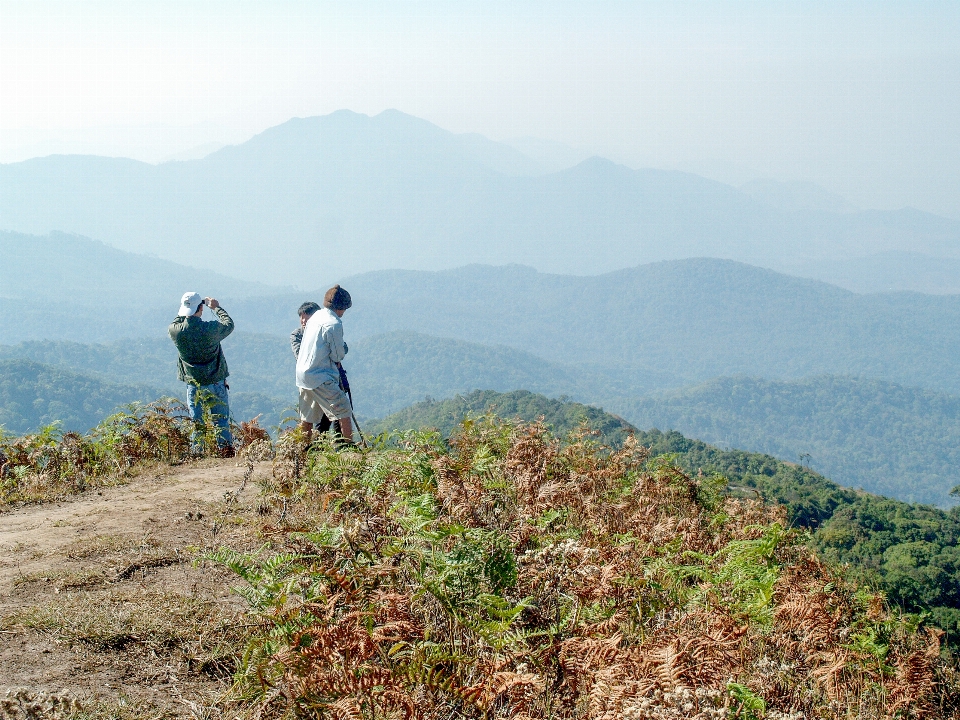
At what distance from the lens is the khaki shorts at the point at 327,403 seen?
24.7ft

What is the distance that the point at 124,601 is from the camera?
4188mm

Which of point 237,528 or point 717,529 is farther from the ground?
point 237,528

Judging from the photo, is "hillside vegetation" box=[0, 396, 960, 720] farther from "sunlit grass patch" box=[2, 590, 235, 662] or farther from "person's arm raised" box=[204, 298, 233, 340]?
"person's arm raised" box=[204, 298, 233, 340]

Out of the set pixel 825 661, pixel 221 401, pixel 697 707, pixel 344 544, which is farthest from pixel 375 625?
pixel 221 401

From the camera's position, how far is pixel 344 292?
A: 7.43m

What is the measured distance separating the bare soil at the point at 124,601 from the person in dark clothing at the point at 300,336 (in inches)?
50.5

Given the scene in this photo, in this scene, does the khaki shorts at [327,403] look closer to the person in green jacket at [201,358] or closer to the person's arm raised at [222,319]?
the person in green jacket at [201,358]

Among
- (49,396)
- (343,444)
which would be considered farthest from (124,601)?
(49,396)

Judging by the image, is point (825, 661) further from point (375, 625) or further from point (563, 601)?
point (375, 625)

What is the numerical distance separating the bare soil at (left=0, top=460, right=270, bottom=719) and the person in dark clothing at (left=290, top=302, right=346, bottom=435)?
1.28m

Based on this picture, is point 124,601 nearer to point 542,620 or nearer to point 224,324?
point 542,620

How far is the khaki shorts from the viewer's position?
24.7 feet

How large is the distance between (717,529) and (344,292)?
4.10 meters

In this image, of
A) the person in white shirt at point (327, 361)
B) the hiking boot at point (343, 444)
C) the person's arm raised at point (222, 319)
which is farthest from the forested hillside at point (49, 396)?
the hiking boot at point (343, 444)
